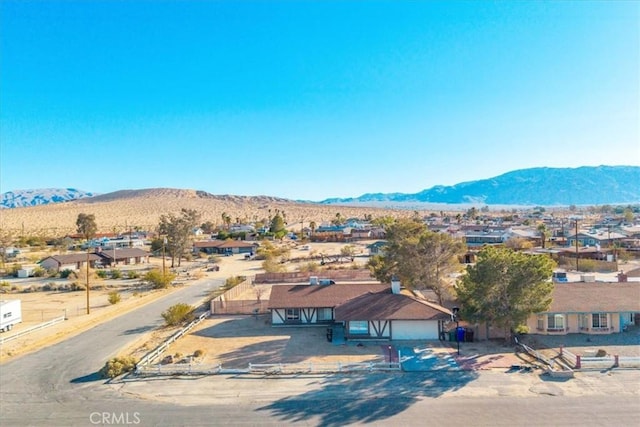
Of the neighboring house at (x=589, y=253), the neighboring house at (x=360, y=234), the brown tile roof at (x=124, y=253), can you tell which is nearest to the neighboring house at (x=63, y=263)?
the brown tile roof at (x=124, y=253)

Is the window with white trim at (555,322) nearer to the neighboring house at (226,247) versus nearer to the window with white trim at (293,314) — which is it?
the window with white trim at (293,314)

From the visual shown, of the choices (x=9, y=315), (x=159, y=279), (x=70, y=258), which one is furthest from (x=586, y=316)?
(x=70, y=258)

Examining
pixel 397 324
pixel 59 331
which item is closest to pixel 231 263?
pixel 59 331

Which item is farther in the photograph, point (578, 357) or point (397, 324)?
point (397, 324)

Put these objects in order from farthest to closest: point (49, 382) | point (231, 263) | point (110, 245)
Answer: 1. point (110, 245)
2. point (231, 263)
3. point (49, 382)

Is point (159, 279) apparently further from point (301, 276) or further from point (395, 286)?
point (395, 286)

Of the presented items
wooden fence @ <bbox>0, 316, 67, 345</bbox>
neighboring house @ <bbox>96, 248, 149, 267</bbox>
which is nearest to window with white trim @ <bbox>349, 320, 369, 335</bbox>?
wooden fence @ <bbox>0, 316, 67, 345</bbox>

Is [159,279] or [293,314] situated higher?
[159,279]

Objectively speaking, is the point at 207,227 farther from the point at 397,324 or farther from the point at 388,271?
the point at 397,324
